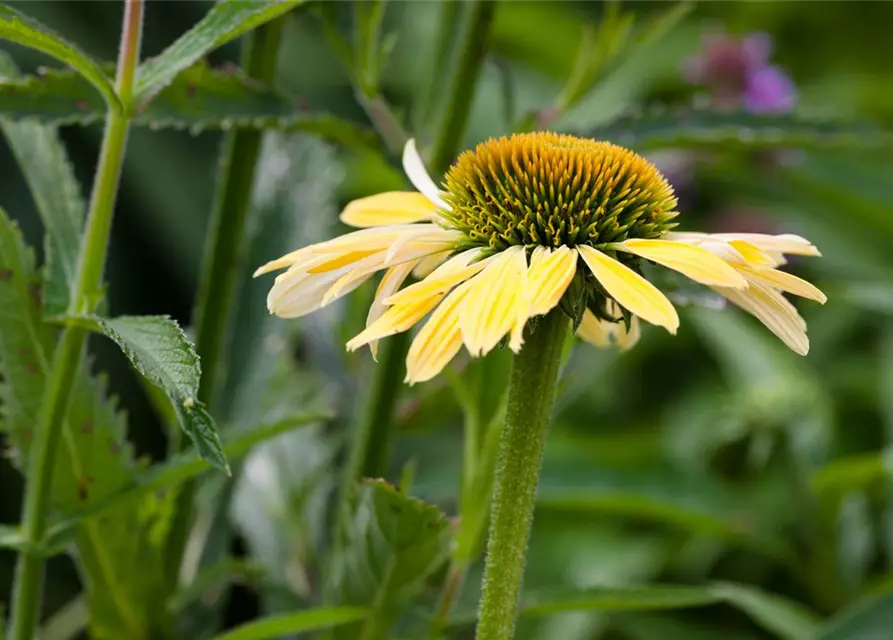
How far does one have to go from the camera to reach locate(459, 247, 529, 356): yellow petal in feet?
0.77

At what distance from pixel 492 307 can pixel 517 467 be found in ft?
0.18

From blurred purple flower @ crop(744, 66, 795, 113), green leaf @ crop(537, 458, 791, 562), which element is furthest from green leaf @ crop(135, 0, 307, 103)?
blurred purple flower @ crop(744, 66, 795, 113)

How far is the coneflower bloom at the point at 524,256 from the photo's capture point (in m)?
0.25

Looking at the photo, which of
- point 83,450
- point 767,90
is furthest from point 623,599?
point 767,90

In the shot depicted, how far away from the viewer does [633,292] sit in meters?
0.25

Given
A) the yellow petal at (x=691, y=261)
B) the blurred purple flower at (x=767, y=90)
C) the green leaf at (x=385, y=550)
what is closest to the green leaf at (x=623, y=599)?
the green leaf at (x=385, y=550)

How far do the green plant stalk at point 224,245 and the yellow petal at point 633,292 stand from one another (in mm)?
201

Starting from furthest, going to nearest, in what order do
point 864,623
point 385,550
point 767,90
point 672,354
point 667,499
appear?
point 672,354, point 767,90, point 667,499, point 864,623, point 385,550

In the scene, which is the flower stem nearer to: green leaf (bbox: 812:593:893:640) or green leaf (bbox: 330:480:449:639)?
green leaf (bbox: 330:480:449:639)

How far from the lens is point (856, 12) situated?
134 centimetres

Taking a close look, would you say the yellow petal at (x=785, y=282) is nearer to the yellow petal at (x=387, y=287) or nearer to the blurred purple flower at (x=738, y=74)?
the yellow petal at (x=387, y=287)

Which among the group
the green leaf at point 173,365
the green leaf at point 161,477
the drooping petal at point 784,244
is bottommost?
the green leaf at point 161,477

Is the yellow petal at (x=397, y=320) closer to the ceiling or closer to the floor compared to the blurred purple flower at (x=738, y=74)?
closer to the floor

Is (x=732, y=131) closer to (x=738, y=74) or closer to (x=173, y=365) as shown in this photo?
(x=173, y=365)
